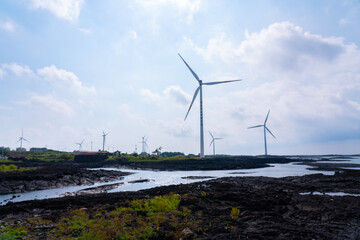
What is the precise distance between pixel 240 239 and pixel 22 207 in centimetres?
1966

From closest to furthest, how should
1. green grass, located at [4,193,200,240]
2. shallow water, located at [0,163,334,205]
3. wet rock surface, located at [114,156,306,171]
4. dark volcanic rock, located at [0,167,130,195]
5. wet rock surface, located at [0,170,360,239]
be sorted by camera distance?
green grass, located at [4,193,200,240]
wet rock surface, located at [0,170,360,239]
shallow water, located at [0,163,334,205]
dark volcanic rock, located at [0,167,130,195]
wet rock surface, located at [114,156,306,171]

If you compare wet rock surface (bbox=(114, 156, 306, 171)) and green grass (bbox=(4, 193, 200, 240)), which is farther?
wet rock surface (bbox=(114, 156, 306, 171))

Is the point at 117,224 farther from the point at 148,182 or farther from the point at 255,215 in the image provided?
the point at 148,182

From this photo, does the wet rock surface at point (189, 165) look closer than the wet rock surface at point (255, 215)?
No

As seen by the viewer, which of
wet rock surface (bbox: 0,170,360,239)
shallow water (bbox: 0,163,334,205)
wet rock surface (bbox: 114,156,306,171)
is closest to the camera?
wet rock surface (bbox: 0,170,360,239)

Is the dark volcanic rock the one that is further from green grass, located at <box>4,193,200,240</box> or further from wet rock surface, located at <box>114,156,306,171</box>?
wet rock surface, located at <box>114,156,306,171</box>

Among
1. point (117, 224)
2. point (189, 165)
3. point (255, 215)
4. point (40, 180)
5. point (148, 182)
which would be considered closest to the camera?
point (117, 224)

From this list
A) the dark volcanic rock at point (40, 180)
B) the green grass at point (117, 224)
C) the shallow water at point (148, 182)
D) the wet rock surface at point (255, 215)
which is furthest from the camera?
the dark volcanic rock at point (40, 180)

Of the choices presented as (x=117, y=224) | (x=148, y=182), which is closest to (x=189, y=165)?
(x=148, y=182)

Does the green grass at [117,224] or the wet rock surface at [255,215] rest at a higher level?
the green grass at [117,224]

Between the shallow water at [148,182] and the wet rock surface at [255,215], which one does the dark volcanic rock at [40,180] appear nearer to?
the shallow water at [148,182]

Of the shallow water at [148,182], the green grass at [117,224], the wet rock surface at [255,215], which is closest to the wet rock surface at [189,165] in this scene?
the shallow water at [148,182]

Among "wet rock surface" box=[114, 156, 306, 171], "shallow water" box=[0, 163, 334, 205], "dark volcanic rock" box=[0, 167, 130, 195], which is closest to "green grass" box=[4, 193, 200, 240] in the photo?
"shallow water" box=[0, 163, 334, 205]

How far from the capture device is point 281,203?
22.7 meters
